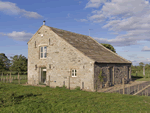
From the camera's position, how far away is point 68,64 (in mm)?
19984

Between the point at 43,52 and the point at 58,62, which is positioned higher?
the point at 43,52

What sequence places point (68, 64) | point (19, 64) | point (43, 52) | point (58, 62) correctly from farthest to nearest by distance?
point (19, 64) → point (43, 52) → point (58, 62) → point (68, 64)

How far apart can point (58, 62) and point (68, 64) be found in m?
1.79

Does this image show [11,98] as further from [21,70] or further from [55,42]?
[21,70]

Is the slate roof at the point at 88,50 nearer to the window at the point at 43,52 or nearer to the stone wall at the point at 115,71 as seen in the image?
the stone wall at the point at 115,71

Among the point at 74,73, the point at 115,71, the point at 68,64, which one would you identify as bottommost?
the point at 74,73

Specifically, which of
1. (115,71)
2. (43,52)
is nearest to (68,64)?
(43,52)

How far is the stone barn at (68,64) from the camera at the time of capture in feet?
59.8

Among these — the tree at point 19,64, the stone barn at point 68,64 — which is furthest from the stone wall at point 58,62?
the tree at point 19,64

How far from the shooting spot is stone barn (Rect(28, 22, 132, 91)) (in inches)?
717

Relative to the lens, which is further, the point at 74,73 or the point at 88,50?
the point at 88,50

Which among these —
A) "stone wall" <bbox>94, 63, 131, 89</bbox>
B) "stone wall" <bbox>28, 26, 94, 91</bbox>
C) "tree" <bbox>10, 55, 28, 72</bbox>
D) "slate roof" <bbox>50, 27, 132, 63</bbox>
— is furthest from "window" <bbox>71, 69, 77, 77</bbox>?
"tree" <bbox>10, 55, 28, 72</bbox>

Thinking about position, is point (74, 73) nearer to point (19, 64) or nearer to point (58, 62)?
point (58, 62)

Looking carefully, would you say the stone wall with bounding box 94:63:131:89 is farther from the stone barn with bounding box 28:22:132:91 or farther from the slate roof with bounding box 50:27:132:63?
the slate roof with bounding box 50:27:132:63
